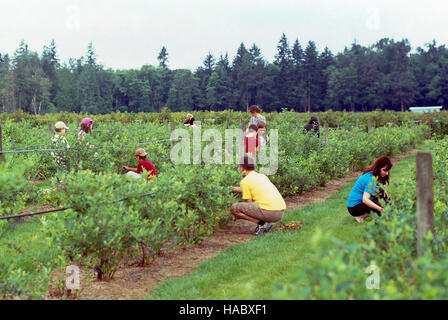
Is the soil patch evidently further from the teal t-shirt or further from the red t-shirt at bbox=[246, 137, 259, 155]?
the red t-shirt at bbox=[246, 137, 259, 155]

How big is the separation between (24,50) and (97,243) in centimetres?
9755

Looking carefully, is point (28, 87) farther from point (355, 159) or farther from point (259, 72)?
point (355, 159)

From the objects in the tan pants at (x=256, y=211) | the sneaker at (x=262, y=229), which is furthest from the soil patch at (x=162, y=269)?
the tan pants at (x=256, y=211)

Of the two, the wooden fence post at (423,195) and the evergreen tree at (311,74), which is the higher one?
the evergreen tree at (311,74)

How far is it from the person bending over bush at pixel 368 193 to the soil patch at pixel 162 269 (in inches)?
66.6

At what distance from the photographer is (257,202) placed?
6.89 m

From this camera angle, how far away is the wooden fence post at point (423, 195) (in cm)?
324

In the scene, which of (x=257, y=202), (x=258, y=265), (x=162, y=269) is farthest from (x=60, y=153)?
(x=258, y=265)

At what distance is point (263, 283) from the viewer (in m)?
4.72

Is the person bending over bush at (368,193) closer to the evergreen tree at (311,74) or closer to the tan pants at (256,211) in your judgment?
the tan pants at (256,211)

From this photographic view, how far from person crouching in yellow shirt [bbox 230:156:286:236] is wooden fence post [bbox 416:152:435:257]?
11.9 feet

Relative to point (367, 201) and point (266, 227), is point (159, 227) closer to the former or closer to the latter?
point (266, 227)

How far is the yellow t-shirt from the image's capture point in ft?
22.4
